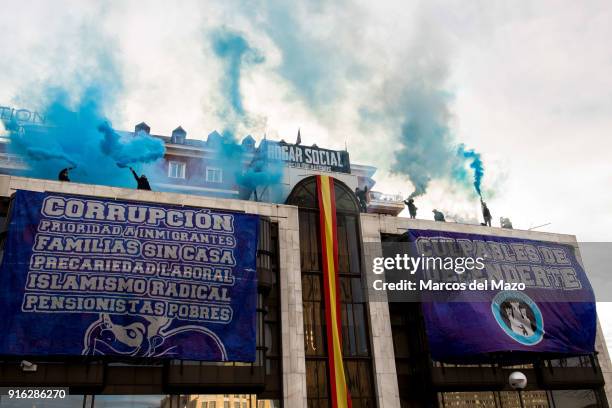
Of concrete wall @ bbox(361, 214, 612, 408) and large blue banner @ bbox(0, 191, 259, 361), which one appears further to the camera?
concrete wall @ bbox(361, 214, 612, 408)

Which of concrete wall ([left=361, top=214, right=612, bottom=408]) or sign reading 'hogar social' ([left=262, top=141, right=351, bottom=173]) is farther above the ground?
sign reading 'hogar social' ([left=262, top=141, right=351, bottom=173])

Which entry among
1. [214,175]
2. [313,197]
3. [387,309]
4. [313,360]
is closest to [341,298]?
[387,309]

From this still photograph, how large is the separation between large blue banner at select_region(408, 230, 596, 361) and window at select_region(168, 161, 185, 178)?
28782mm

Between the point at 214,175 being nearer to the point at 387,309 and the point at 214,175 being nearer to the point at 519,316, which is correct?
the point at 387,309

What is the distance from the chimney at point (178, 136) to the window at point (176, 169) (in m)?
2.66

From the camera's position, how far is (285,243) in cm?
3056

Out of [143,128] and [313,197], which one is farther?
[143,128]

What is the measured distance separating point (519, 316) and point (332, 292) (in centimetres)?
1201

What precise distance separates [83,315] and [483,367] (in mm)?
22405

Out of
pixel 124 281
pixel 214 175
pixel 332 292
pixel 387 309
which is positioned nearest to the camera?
pixel 124 281

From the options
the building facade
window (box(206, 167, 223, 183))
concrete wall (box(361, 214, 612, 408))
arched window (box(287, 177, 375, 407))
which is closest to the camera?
the building facade

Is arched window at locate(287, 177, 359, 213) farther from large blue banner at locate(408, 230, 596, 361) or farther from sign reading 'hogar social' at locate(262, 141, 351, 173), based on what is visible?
sign reading 'hogar social' at locate(262, 141, 351, 173)

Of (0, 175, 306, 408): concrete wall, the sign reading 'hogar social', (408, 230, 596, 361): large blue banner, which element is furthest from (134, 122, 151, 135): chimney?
(408, 230, 596, 361): large blue banner

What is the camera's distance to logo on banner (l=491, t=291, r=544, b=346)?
3108 centimetres
